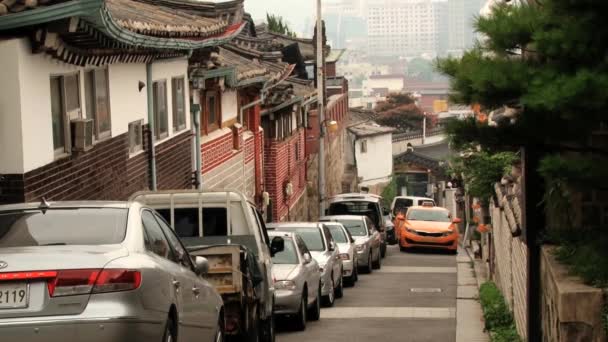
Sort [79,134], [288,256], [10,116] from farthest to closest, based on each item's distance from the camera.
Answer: [288,256] → [79,134] → [10,116]

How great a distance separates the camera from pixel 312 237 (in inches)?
1000

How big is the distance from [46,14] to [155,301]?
15.8 feet

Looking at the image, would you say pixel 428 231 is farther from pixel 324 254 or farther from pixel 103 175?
pixel 103 175

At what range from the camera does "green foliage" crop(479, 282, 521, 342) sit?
1667 centimetres

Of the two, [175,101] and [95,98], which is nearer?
[95,98]

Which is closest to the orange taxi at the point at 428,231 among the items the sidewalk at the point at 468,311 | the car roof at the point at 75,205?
the sidewalk at the point at 468,311

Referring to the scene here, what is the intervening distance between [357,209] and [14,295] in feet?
120

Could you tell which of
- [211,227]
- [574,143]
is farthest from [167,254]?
[211,227]

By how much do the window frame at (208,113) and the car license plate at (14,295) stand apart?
20.0 m

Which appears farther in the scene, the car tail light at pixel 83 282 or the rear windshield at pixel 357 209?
the rear windshield at pixel 357 209

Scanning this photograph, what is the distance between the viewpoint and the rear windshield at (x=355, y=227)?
3553cm

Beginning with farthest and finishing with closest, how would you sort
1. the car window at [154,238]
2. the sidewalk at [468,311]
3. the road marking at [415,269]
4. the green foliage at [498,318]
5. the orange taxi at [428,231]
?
the orange taxi at [428,231] → the road marking at [415,269] → the sidewalk at [468,311] → the green foliage at [498,318] → the car window at [154,238]

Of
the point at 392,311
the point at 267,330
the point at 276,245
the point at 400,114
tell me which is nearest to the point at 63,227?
the point at 267,330

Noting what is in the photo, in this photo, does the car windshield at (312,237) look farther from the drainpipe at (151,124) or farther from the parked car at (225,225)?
the parked car at (225,225)
